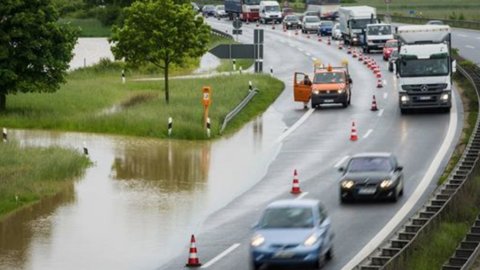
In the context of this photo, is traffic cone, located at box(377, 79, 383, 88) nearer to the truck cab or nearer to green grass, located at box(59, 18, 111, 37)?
the truck cab

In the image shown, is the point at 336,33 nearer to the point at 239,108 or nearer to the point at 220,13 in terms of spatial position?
the point at 220,13

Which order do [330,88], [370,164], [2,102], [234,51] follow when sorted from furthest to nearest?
[234,51], [2,102], [330,88], [370,164]

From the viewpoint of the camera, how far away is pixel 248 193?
40344 millimetres

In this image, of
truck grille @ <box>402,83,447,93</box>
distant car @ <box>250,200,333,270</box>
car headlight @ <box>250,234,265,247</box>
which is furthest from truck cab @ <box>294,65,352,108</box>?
car headlight @ <box>250,234,265,247</box>

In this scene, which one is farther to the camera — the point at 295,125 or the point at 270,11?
the point at 270,11

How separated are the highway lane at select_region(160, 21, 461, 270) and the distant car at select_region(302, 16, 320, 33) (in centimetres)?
4139

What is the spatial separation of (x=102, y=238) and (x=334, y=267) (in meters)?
7.64

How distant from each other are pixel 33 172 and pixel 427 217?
15881mm

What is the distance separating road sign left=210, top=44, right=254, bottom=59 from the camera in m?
75.1

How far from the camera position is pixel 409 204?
36625 mm

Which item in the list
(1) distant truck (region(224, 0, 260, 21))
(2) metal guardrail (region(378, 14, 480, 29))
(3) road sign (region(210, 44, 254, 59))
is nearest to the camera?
(3) road sign (region(210, 44, 254, 59))

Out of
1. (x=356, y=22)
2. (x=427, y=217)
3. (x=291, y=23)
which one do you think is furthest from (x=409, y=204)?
(x=291, y=23)

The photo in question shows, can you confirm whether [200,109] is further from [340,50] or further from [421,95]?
[340,50]

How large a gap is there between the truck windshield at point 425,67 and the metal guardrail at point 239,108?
7.65 meters
